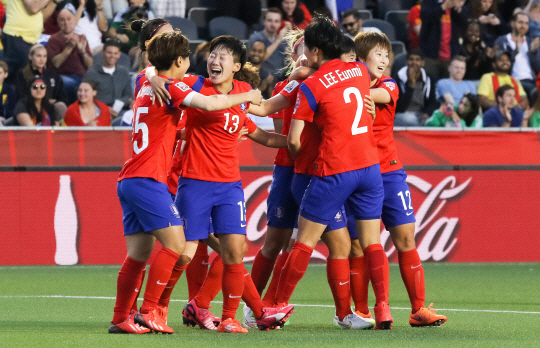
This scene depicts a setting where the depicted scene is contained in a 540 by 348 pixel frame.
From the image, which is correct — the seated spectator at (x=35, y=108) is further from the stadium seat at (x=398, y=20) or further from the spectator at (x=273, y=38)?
the stadium seat at (x=398, y=20)

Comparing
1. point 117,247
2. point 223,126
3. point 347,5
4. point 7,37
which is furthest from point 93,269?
point 347,5

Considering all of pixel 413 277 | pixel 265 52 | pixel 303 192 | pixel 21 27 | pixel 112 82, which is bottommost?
pixel 413 277

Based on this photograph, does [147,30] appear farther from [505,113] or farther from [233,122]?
[505,113]

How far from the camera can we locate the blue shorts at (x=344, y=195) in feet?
17.0

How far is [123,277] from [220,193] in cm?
80

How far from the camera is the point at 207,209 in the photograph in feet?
17.1

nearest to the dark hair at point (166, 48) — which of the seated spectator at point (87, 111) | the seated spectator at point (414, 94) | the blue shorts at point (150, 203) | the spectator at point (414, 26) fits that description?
the blue shorts at point (150, 203)

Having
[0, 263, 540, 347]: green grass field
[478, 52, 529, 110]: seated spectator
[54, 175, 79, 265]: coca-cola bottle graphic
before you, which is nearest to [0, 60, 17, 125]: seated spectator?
[54, 175, 79, 265]: coca-cola bottle graphic

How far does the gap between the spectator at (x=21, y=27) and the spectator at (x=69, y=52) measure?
30cm

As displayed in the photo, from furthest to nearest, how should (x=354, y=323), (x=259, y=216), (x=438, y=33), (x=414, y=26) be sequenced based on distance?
(x=414, y=26), (x=438, y=33), (x=259, y=216), (x=354, y=323)

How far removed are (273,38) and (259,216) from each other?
130 inches

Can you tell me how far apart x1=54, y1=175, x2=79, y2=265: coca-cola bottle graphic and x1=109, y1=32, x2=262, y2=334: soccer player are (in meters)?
4.29

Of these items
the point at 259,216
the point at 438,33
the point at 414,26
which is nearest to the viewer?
the point at 259,216

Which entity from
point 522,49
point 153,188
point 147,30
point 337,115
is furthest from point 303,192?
point 522,49
